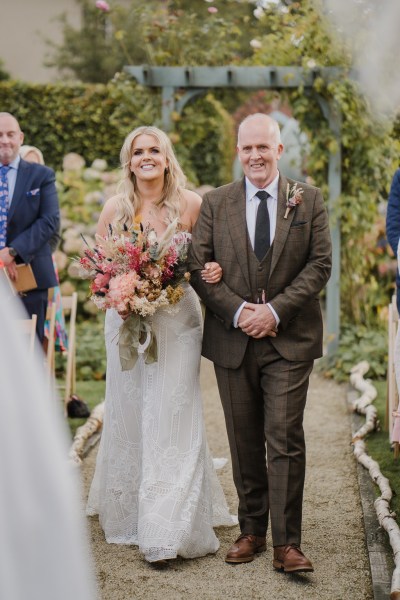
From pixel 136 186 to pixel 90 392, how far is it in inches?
162

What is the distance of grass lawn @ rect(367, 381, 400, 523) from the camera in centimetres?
580

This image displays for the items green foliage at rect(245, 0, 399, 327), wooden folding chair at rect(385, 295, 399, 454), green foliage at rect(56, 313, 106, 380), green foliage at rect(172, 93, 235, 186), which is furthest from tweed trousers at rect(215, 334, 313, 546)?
green foliage at rect(172, 93, 235, 186)

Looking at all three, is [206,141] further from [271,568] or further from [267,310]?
[271,568]

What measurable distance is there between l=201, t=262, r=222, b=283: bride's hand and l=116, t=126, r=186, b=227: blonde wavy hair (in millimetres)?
453

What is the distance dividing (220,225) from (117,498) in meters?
1.57

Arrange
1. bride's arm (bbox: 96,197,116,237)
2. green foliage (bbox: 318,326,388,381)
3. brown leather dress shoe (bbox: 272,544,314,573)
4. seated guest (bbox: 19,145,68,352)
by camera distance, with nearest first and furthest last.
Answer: brown leather dress shoe (bbox: 272,544,314,573)
bride's arm (bbox: 96,197,116,237)
seated guest (bbox: 19,145,68,352)
green foliage (bbox: 318,326,388,381)

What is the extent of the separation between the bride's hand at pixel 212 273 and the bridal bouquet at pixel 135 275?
0.32 ft

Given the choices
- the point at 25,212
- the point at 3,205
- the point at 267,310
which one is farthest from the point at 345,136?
the point at 267,310

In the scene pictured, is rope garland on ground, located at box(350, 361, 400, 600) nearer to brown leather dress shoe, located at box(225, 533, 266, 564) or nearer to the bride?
brown leather dress shoe, located at box(225, 533, 266, 564)

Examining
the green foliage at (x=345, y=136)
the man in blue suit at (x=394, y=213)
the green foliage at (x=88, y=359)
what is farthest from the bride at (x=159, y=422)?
the green foliage at (x=345, y=136)

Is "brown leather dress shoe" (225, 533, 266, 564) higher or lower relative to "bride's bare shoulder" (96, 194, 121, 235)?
lower

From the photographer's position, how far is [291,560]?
4578 mm

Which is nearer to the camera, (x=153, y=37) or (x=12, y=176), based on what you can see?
(x=12, y=176)

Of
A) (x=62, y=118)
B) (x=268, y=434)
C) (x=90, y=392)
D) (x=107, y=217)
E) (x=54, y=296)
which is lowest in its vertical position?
(x=90, y=392)
